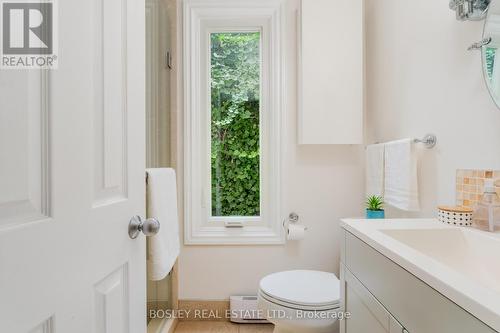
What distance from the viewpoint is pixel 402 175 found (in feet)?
4.46

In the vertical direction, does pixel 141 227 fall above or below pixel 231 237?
above

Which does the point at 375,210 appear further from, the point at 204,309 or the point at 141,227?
the point at 204,309

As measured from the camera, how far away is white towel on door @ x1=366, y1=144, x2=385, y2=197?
5.14 ft

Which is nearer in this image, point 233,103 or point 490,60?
point 490,60

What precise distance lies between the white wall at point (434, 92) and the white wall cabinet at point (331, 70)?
0.44ft

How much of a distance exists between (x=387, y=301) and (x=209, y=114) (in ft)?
5.27

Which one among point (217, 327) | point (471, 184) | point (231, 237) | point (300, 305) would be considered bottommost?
point (217, 327)

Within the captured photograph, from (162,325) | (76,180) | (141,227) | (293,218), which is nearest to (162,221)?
(141,227)

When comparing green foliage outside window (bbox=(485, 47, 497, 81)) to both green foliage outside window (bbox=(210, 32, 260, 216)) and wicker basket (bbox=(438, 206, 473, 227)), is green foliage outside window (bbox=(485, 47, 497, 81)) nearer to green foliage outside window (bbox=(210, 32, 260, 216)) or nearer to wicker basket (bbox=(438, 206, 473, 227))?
wicker basket (bbox=(438, 206, 473, 227))

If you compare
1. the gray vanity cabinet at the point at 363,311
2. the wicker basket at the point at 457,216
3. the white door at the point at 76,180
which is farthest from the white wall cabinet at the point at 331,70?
the white door at the point at 76,180

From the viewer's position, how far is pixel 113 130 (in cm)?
75

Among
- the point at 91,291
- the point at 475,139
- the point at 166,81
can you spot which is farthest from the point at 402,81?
the point at 91,291

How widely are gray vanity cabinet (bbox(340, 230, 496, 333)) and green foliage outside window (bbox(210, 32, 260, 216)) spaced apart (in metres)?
1.10

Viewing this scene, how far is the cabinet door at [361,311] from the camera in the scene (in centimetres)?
77
